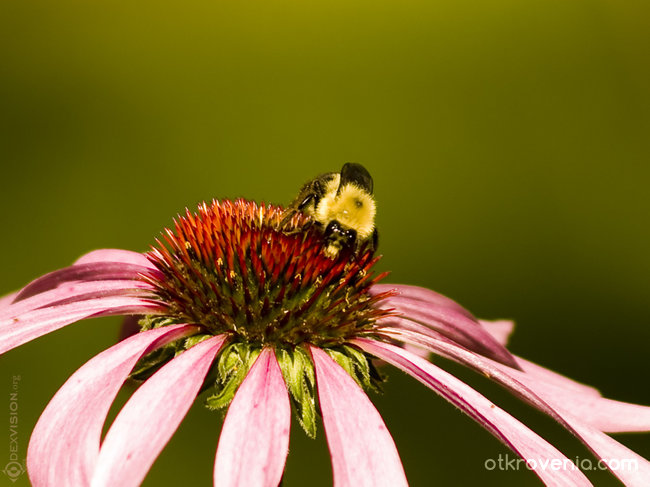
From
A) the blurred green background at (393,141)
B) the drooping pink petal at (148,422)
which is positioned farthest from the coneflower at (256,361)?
the blurred green background at (393,141)

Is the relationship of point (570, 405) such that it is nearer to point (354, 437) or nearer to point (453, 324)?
point (453, 324)

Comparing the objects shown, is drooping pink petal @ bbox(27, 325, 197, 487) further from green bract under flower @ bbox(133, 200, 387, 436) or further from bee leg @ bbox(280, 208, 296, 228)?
bee leg @ bbox(280, 208, 296, 228)

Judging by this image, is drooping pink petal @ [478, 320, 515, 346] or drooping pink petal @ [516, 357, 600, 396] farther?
drooping pink petal @ [478, 320, 515, 346]

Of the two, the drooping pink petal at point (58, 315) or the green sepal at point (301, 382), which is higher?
the drooping pink petal at point (58, 315)

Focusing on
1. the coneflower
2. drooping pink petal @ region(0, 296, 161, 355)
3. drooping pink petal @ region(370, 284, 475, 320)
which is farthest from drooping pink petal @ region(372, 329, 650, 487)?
drooping pink petal @ region(0, 296, 161, 355)

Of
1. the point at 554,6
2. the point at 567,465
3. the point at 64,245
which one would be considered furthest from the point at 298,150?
the point at 567,465

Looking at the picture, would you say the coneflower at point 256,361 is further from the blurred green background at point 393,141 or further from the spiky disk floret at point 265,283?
the blurred green background at point 393,141

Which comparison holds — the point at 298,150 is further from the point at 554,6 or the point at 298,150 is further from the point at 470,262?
the point at 554,6
